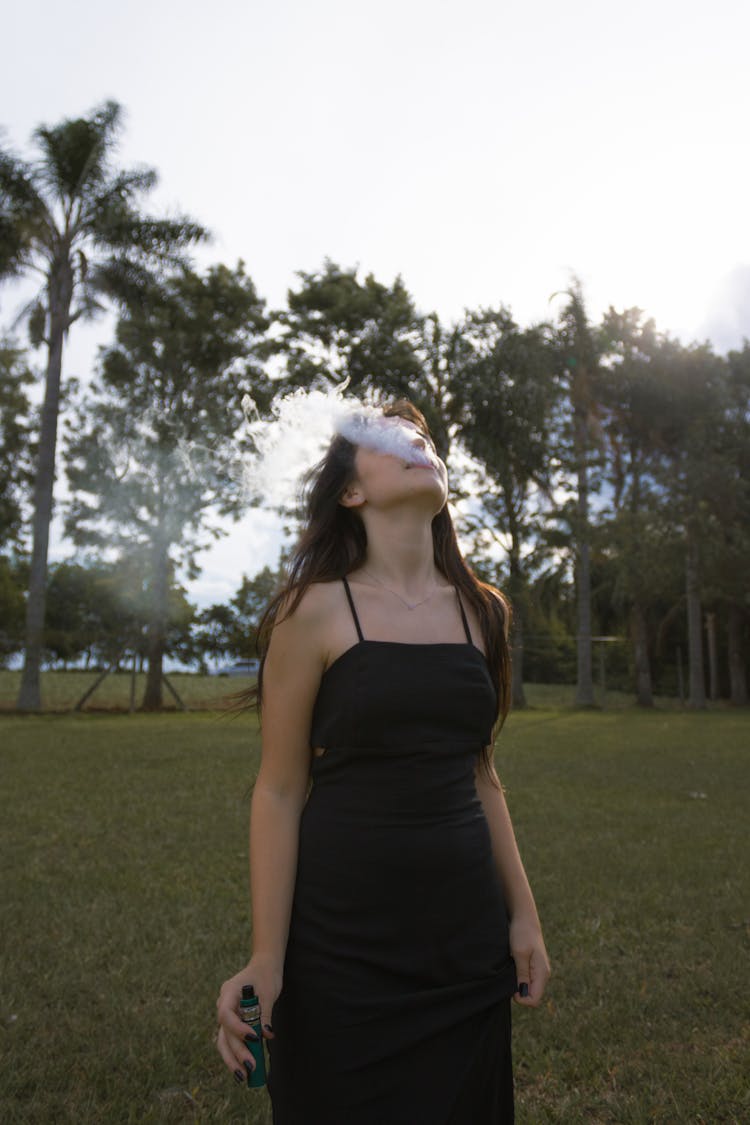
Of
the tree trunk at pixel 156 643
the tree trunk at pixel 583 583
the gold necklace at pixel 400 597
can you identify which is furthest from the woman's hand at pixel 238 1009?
the tree trunk at pixel 583 583

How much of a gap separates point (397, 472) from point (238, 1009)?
1.09m

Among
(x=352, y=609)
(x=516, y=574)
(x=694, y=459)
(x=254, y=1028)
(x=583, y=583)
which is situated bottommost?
(x=254, y=1028)

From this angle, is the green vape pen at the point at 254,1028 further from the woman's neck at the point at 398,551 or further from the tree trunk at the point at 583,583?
the tree trunk at the point at 583,583

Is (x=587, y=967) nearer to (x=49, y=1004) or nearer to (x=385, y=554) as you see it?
(x=49, y=1004)

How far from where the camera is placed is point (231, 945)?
14.9ft

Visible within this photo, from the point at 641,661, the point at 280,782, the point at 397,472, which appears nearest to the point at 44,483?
the point at 397,472

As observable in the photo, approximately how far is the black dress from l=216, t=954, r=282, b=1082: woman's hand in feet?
0.24

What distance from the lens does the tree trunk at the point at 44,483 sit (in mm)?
18000

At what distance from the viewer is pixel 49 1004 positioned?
380 cm

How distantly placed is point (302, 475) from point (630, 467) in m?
27.2

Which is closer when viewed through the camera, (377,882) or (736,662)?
(377,882)

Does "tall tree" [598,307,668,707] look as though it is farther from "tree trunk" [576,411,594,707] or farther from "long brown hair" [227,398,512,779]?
"long brown hair" [227,398,512,779]

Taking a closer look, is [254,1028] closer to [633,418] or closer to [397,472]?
[397,472]

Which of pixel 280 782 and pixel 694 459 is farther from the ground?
pixel 694 459
